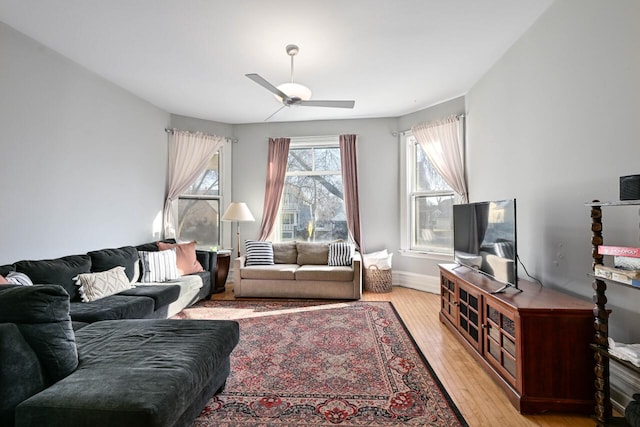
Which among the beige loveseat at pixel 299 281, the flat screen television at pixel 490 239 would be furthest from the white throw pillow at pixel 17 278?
the flat screen television at pixel 490 239

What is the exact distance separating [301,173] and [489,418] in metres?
4.37

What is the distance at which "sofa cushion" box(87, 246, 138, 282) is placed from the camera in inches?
129

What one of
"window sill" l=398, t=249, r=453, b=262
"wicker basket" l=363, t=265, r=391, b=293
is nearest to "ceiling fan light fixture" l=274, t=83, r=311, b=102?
"wicker basket" l=363, t=265, r=391, b=293

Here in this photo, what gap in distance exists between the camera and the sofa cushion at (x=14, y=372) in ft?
4.26

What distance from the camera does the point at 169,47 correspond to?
3.02 metres

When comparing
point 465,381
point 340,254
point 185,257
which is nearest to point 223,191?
point 185,257

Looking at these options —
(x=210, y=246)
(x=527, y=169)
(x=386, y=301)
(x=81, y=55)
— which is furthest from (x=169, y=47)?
(x=386, y=301)

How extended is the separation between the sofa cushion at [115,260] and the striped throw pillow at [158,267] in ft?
0.32

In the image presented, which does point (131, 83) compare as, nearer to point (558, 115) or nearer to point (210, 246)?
point (210, 246)

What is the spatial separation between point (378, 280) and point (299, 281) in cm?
128

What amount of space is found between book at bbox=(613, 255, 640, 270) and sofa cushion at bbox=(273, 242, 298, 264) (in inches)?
157

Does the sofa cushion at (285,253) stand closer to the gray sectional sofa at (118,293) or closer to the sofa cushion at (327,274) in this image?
the sofa cushion at (327,274)

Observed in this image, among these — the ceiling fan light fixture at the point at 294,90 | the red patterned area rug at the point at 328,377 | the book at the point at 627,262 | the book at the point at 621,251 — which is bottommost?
the red patterned area rug at the point at 328,377

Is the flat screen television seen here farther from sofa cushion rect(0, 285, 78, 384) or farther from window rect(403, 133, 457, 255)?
sofa cushion rect(0, 285, 78, 384)
